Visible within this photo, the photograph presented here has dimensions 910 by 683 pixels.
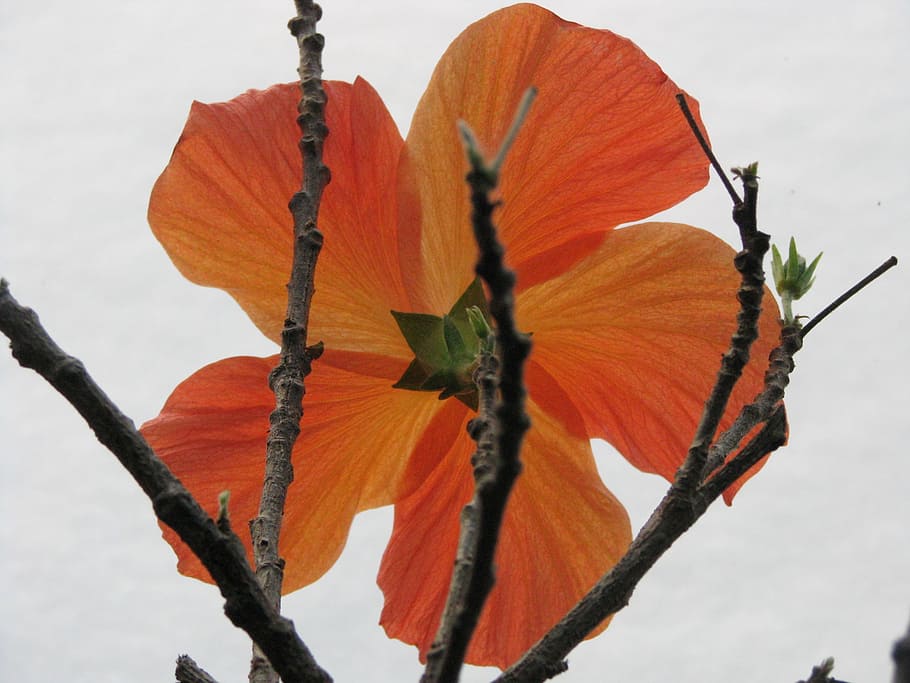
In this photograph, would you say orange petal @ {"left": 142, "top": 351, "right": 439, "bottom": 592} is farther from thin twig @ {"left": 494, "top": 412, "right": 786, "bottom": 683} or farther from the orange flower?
thin twig @ {"left": 494, "top": 412, "right": 786, "bottom": 683}

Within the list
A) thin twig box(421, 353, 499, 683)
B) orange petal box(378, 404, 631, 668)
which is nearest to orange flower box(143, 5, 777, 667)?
orange petal box(378, 404, 631, 668)

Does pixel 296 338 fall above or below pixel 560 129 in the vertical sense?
below

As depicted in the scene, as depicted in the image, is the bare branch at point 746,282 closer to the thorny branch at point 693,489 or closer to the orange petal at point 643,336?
the thorny branch at point 693,489

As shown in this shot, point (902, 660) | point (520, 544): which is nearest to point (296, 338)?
point (520, 544)

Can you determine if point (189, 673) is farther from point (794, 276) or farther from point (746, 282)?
point (794, 276)

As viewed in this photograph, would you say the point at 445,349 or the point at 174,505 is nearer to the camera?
the point at 174,505

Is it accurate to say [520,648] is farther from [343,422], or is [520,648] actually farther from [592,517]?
[343,422]
